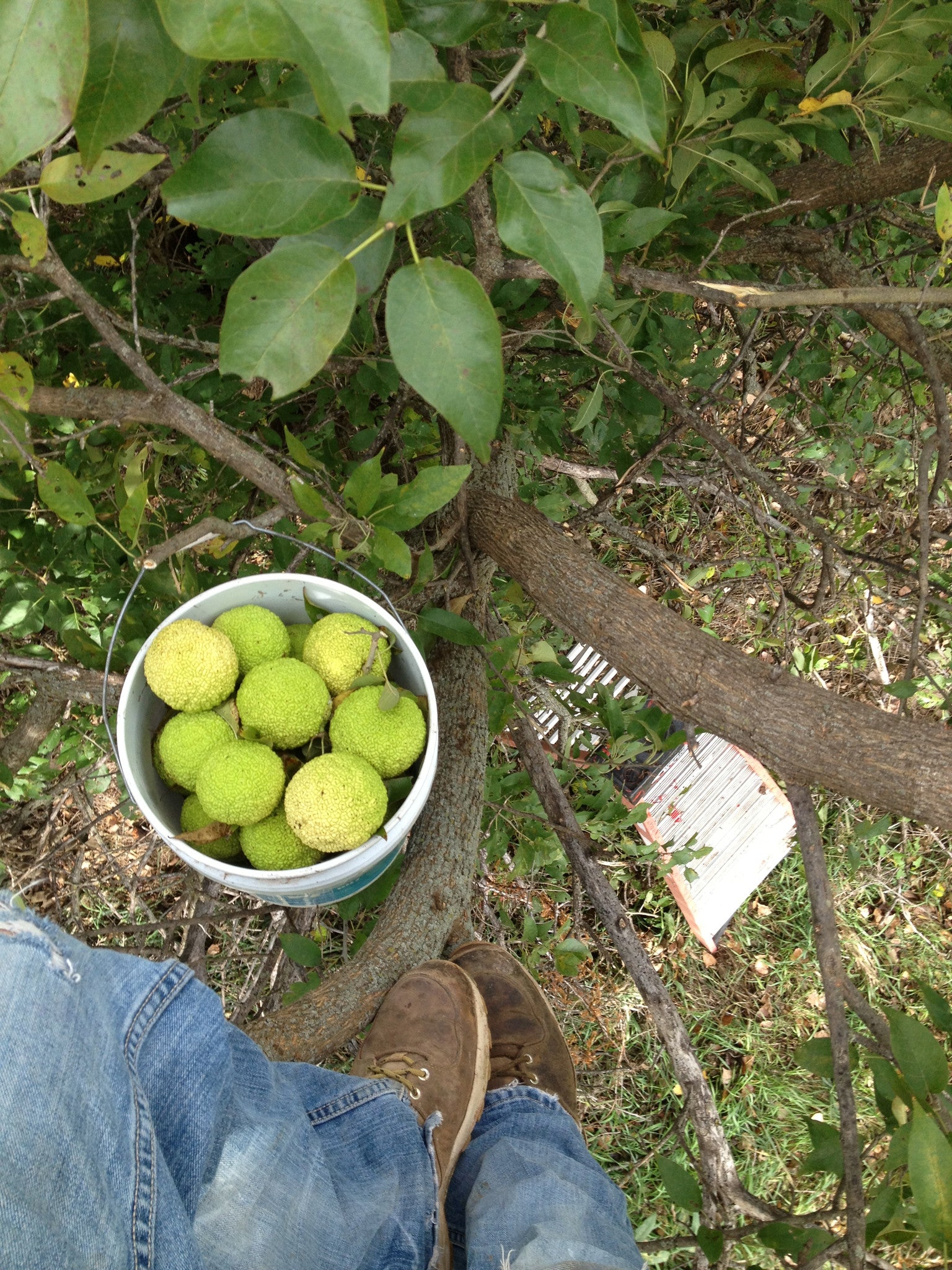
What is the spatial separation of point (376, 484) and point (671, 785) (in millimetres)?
2458

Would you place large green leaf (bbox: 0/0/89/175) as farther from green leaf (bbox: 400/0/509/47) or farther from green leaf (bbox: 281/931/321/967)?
green leaf (bbox: 281/931/321/967)

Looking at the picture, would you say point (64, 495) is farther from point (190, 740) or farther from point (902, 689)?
point (902, 689)

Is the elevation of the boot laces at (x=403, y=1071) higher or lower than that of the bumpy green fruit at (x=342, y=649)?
lower

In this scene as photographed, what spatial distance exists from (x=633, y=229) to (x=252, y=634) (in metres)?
0.86

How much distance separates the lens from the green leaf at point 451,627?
1.55m

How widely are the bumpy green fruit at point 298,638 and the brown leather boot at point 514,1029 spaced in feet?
3.05

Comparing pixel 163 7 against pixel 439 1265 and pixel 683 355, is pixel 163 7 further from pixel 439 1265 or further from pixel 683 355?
pixel 439 1265

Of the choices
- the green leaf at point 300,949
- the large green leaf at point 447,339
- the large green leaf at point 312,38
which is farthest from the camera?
the green leaf at point 300,949

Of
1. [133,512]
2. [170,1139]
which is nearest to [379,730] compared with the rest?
[133,512]

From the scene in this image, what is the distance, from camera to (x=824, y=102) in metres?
1.30

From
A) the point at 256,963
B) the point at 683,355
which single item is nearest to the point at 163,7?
the point at 683,355

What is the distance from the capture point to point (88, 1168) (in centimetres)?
98

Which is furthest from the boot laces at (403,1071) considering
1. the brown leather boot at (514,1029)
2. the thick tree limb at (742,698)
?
the thick tree limb at (742,698)

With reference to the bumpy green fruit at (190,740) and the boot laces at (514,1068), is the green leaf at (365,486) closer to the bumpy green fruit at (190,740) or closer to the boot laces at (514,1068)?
the bumpy green fruit at (190,740)
